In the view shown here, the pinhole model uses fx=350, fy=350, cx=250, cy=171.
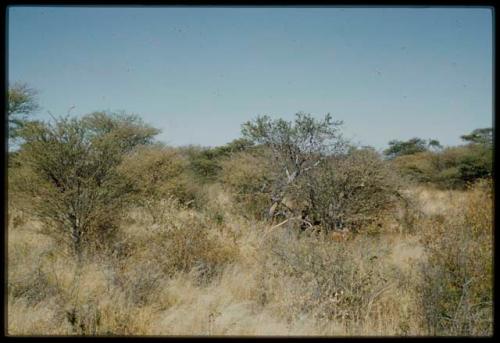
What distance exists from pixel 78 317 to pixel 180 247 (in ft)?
6.26

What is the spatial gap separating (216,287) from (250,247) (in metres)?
1.48

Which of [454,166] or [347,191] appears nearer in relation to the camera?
[347,191]

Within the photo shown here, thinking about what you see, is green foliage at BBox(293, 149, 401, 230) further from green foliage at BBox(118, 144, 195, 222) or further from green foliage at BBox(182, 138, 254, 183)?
green foliage at BBox(182, 138, 254, 183)

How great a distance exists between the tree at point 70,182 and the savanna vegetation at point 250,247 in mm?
23

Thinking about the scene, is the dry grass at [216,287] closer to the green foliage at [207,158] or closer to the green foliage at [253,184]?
the green foliage at [253,184]

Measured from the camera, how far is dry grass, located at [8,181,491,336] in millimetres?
3896

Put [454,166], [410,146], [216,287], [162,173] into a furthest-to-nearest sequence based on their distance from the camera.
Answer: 1. [410,146]
2. [454,166]
3. [162,173]
4. [216,287]

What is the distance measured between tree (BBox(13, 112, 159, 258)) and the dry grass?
0.50 metres

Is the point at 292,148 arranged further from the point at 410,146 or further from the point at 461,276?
the point at 410,146

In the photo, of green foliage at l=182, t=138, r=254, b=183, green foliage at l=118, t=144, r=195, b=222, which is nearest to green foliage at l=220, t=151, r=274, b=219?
green foliage at l=118, t=144, r=195, b=222

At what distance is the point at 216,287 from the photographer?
5051 mm

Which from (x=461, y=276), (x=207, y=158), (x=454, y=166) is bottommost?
(x=461, y=276)

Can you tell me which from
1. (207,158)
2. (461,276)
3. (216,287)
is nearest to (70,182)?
(216,287)

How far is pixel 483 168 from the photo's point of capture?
15.8 m
